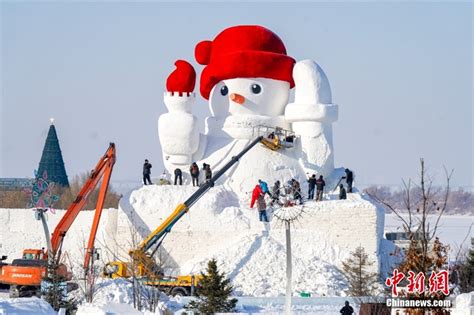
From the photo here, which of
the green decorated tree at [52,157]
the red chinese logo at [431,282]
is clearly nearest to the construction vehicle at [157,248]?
the red chinese logo at [431,282]

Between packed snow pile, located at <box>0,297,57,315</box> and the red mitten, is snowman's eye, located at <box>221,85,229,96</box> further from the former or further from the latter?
packed snow pile, located at <box>0,297,57,315</box>

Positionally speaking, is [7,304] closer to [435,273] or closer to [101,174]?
[435,273]

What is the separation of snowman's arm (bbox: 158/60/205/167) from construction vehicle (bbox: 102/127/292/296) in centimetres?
124

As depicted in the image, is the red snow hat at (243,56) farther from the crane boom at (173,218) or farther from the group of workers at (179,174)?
the crane boom at (173,218)

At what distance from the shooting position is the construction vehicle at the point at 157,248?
1136 inches

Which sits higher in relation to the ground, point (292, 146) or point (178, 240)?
point (292, 146)

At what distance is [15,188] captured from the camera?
60594 mm

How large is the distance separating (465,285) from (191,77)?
33.9ft

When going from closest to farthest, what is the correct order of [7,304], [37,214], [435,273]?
[7,304] < [435,273] < [37,214]

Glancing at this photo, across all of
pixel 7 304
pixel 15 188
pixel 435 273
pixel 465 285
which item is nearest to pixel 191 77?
pixel 465 285

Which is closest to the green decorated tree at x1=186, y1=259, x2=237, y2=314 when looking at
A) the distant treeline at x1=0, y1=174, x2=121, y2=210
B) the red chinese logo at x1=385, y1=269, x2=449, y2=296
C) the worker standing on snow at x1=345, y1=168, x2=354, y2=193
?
the red chinese logo at x1=385, y1=269, x2=449, y2=296

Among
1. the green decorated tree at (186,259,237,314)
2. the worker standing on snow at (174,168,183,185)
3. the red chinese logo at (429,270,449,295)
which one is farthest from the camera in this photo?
the worker standing on snow at (174,168,183,185)

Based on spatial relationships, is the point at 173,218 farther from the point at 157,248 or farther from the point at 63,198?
the point at 63,198

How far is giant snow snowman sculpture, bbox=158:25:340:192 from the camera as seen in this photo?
112ft
